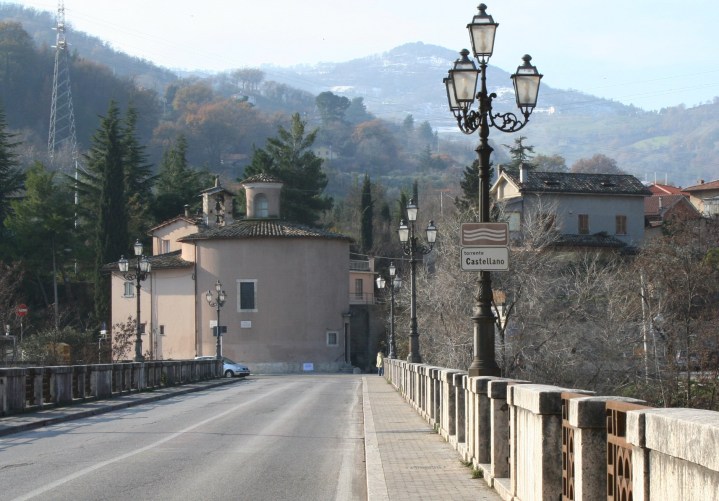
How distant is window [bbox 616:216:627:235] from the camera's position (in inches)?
3501

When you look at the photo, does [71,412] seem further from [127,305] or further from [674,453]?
[127,305]

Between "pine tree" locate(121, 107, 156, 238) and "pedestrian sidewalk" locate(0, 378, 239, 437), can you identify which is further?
"pine tree" locate(121, 107, 156, 238)

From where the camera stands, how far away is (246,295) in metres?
80.9

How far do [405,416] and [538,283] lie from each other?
86.8 feet

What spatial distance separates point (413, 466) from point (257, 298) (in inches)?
2646

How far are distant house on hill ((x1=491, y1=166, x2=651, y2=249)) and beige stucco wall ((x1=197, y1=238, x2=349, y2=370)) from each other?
53.5 feet

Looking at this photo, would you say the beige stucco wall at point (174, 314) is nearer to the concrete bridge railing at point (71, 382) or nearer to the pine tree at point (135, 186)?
the pine tree at point (135, 186)

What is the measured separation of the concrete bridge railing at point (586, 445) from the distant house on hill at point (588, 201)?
74.2 m

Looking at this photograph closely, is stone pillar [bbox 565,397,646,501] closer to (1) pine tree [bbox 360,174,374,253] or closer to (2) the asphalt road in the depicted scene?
(2) the asphalt road

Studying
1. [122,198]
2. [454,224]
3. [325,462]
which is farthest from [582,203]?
[325,462]

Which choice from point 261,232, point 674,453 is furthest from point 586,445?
point 261,232

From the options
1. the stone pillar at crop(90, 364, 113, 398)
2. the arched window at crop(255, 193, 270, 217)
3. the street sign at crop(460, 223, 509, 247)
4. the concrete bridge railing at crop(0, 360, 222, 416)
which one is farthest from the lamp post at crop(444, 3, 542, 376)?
the arched window at crop(255, 193, 270, 217)

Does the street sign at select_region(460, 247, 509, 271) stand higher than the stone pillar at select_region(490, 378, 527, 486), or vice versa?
the street sign at select_region(460, 247, 509, 271)

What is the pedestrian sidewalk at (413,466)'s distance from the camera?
36.6ft
